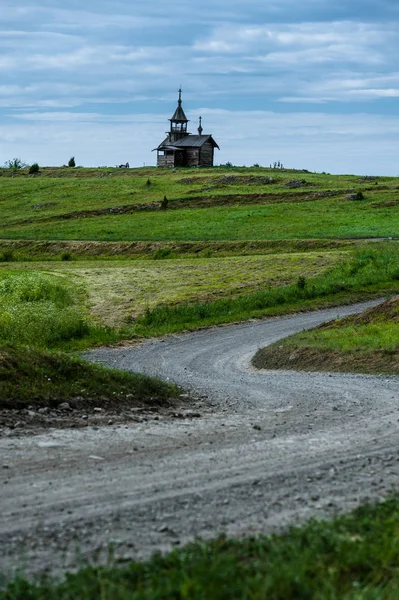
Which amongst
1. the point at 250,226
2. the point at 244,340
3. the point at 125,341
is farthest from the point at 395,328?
the point at 250,226

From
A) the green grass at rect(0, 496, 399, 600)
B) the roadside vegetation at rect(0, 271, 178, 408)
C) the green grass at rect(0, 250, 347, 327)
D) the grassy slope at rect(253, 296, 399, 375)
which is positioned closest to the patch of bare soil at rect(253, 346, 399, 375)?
the grassy slope at rect(253, 296, 399, 375)

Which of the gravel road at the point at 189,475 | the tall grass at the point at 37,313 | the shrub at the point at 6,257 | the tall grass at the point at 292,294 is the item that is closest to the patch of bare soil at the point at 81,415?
the gravel road at the point at 189,475

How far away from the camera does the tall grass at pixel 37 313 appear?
94.2 ft

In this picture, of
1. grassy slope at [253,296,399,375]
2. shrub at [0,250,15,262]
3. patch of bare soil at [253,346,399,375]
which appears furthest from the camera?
shrub at [0,250,15,262]

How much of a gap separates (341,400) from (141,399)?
364cm

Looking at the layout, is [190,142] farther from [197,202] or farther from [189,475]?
[189,475]

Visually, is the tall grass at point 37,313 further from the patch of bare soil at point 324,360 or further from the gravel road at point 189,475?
the gravel road at point 189,475

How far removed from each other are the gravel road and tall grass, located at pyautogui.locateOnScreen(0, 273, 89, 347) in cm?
1301

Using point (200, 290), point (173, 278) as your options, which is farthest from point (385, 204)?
point (200, 290)

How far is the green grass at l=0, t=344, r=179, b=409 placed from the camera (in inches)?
513

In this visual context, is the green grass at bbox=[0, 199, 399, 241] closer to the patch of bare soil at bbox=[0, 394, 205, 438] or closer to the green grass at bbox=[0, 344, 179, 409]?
the green grass at bbox=[0, 344, 179, 409]

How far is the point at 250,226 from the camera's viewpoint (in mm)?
71875

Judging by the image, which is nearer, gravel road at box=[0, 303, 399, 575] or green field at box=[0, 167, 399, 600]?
green field at box=[0, 167, 399, 600]

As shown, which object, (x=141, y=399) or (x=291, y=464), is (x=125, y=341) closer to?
(x=141, y=399)
